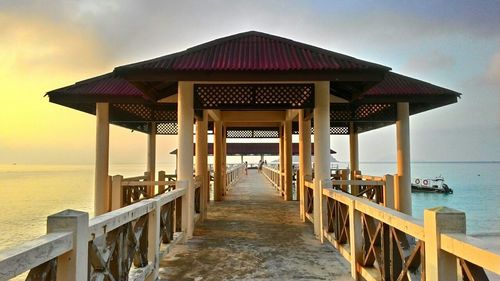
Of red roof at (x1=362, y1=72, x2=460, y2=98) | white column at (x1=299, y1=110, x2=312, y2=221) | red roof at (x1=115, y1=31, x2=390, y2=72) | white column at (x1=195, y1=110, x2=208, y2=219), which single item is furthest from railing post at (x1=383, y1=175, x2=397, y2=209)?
white column at (x1=195, y1=110, x2=208, y2=219)

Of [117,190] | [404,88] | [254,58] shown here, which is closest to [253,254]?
[254,58]

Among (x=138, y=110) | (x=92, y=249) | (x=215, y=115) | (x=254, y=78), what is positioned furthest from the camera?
(x=215, y=115)

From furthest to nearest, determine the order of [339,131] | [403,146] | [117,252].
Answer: [339,131]
[403,146]
[117,252]

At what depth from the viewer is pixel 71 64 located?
12.0 metres

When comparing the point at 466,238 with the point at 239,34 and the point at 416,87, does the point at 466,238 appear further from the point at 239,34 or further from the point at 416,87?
the point at 416,87

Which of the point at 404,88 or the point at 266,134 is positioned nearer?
the point at 404,88

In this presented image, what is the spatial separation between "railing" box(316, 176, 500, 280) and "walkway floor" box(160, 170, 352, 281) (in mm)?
432

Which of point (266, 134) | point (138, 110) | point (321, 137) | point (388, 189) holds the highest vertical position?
point (138, 110)

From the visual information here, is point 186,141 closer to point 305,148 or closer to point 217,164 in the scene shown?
point 305,148

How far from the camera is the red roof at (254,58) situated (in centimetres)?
559

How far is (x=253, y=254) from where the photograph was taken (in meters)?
4.92

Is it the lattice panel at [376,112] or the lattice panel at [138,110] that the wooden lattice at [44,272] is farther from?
the lattice panel at [376,112]

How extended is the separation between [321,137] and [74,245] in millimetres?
4835

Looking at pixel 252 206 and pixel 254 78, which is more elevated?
pixel 254 78
